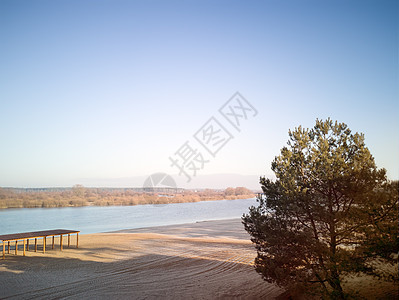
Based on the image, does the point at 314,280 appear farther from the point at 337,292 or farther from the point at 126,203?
the point at 126,203

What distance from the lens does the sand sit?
8633 millimetres

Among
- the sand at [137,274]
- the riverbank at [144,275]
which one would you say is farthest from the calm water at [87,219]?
the riverbank at [144,275]

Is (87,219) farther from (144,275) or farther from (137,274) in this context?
(144,275)

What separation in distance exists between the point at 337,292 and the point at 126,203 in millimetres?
68925

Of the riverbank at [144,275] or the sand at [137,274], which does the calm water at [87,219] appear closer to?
the sand at [137,274]

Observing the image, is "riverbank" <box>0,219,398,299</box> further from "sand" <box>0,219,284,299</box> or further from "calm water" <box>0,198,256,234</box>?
"calm water" <box>0,198,256,234</box>

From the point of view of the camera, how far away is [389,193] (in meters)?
5.87

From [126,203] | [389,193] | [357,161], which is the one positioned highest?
[357,161]

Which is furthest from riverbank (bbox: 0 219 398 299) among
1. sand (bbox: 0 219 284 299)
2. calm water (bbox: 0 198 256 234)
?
calm water (bbox: 0 198 256 234)

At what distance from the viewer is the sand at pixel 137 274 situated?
8633 millimetres

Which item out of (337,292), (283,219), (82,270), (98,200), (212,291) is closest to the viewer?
(337,292)

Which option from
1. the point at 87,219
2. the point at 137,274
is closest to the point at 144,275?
the point at 137,274

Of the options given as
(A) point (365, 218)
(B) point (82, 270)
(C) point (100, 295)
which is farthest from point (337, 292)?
(B) point (82, 270)

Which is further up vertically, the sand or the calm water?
the sand
